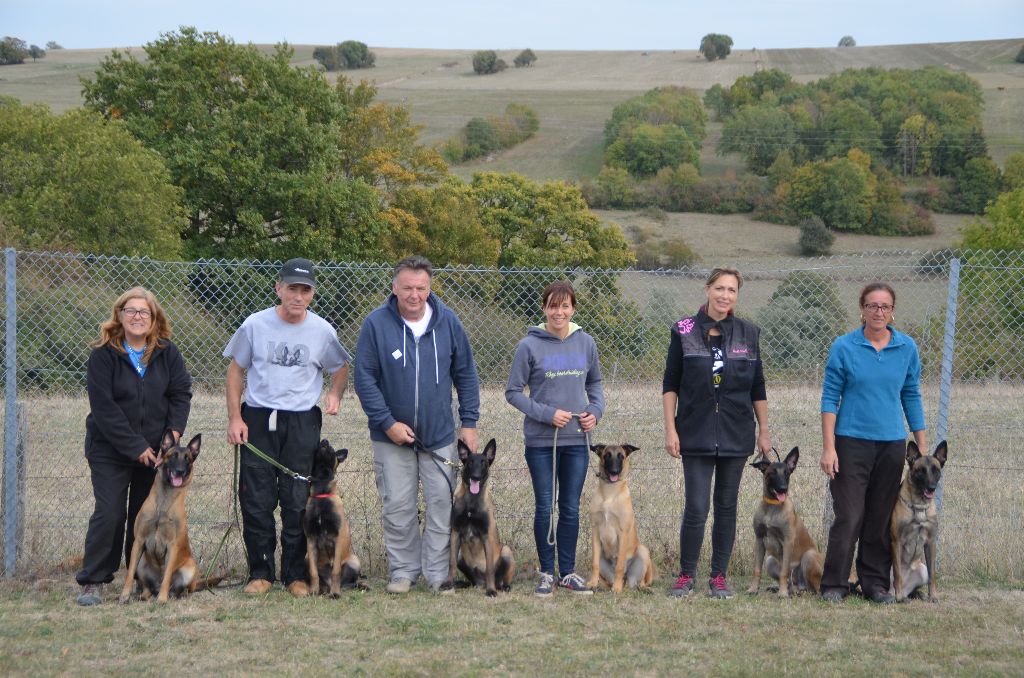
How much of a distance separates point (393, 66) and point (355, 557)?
8964 centimetres

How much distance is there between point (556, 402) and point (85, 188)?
2463 cm

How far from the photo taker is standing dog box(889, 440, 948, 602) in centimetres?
574

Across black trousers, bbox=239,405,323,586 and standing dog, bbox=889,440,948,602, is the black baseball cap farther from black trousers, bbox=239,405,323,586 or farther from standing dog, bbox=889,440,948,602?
standing dog, bbox=889,440,948,602

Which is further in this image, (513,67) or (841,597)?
(513,67)

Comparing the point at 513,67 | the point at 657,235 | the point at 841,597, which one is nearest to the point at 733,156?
the point at 657,235

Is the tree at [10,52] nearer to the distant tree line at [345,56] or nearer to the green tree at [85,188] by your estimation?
the distant tree line at [345,56]

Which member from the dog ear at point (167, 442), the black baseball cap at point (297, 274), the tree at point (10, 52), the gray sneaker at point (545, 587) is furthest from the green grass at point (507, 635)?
the tree at point (10, 52)

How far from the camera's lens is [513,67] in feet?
311


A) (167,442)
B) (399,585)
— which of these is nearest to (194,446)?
(167,442)

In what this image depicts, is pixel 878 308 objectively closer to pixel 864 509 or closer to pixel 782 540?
pixel 864 509

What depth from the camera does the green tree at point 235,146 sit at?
102 feet

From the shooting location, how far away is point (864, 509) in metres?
5.84

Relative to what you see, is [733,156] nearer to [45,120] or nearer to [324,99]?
[324,99]

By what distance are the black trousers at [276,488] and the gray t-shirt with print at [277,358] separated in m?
0.08
